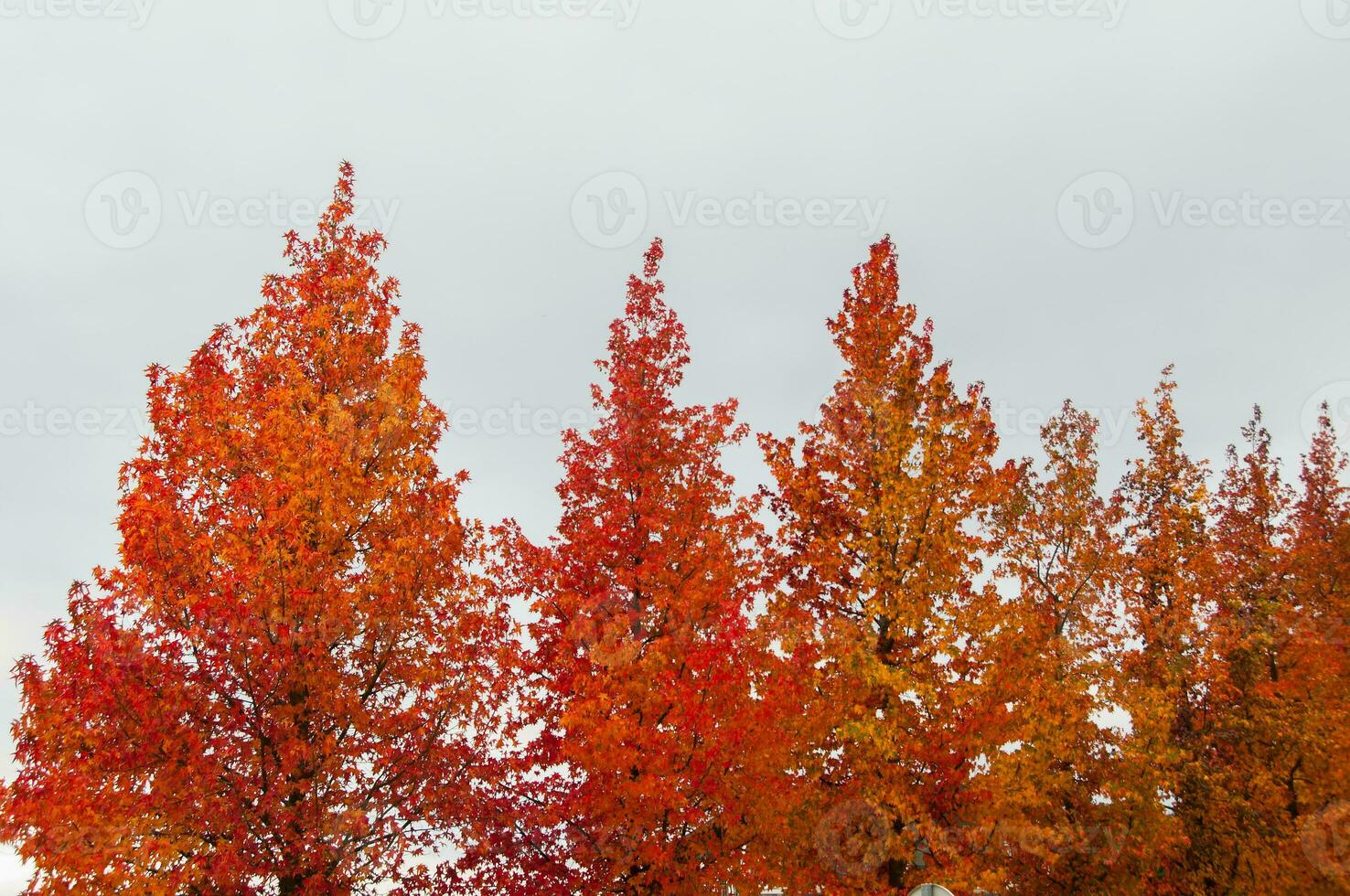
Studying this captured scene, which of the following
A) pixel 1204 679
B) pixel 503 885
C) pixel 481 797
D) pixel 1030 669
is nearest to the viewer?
pixel 481 797

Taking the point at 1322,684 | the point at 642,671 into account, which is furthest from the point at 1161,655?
the point at 642,671

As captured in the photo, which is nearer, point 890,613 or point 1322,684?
point 890,613

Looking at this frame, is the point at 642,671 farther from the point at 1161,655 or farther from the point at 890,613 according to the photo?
the point at 1161,655

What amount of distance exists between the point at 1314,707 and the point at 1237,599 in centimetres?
263

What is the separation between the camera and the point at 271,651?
11.5 meters

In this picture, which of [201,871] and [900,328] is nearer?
[201,871]

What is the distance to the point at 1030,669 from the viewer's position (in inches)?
634

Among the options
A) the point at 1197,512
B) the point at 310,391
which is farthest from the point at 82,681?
the point at 1197,512

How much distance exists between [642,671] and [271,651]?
5725 millimetres

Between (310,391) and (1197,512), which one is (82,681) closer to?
(310,391)

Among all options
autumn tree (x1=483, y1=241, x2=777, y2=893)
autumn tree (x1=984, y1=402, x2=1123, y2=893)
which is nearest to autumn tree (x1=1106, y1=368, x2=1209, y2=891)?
autumn tree (x1=984, y1=402, x2=1123, y2=893)

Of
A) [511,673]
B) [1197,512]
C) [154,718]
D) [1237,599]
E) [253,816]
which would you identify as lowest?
[253,816]

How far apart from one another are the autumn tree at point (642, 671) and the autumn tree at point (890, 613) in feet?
4.09

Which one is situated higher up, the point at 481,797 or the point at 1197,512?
the point at 1197,512
